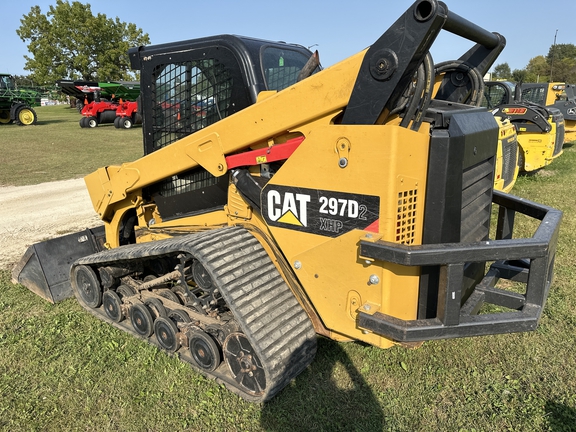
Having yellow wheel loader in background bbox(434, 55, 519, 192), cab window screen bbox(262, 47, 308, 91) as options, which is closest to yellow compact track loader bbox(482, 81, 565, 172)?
yellow wheel loader in background bbox(434, 55, 519, 192)

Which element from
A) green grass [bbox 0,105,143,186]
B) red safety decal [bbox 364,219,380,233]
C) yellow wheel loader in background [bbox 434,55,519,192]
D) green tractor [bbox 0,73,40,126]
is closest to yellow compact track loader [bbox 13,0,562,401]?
red safety decal [bbox 364,219,380,233]

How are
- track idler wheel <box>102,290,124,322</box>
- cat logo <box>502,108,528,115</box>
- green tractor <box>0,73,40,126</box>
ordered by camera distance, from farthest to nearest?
green tractor <box>0,73,40,126</box> < cat logo <box>502,108,528,115</box> < track idler wheel <box>102,290,124,322</box>

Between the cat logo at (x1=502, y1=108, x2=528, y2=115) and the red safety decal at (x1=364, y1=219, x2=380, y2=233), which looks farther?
the cat logo at (x1=502, y1=108, x2=528, y2=115)

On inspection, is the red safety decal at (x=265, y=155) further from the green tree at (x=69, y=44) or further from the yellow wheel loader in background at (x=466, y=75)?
the green tree at (x=69, y=44)

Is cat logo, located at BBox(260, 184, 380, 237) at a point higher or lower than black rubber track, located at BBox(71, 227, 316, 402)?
higher

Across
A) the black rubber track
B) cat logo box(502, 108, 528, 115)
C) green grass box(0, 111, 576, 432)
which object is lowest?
green grass box(0, 111, 576, 432)

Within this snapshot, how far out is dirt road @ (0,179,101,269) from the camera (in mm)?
6590

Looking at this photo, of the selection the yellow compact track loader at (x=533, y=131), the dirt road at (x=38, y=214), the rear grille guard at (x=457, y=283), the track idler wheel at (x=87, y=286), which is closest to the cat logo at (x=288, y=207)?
the rear grille guard at (x=457, y=283)

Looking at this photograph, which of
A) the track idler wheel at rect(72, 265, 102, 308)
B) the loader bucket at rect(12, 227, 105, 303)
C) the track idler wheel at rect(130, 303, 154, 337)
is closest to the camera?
the track idler wheel at rect(130, 303, 154, 337)

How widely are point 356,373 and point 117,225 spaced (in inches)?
104

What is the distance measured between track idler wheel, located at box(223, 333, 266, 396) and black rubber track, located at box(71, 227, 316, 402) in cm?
5

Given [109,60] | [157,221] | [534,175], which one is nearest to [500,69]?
[109,60]

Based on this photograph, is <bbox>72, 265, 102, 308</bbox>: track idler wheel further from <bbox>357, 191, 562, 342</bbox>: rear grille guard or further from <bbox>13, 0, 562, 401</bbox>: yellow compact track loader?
<bbox>357, 191, 562, 342</bbox>: rear grille guard

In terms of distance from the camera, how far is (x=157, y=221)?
14.1 feet
